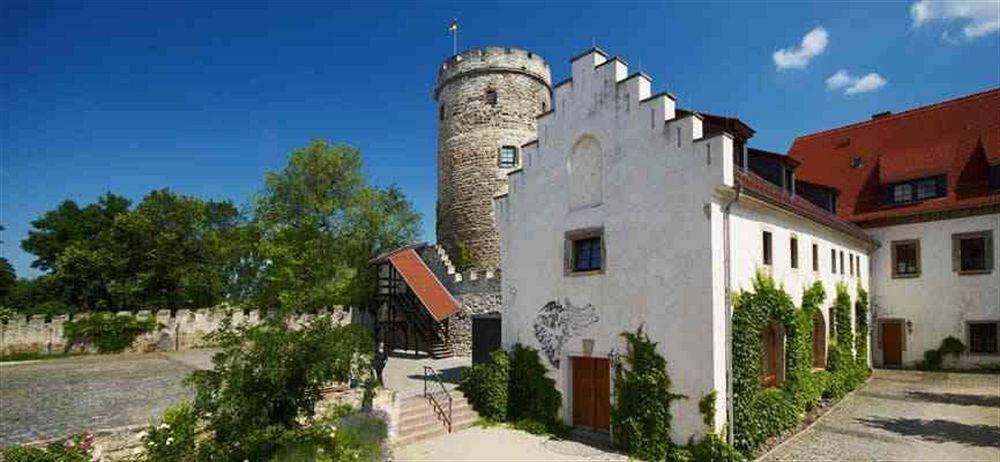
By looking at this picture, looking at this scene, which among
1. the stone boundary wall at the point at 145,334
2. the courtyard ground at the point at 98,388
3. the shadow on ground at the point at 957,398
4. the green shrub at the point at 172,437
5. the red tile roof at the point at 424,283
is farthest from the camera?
the stone boundary wall at the point at 145,334

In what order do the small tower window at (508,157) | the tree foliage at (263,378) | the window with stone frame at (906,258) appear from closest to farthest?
the tree foliage at (263,378)
the window with stone frame at (906,258)
the small tower window at (508,157)

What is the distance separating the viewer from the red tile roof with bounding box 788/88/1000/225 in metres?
22.6

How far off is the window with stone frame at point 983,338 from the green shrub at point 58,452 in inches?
1201

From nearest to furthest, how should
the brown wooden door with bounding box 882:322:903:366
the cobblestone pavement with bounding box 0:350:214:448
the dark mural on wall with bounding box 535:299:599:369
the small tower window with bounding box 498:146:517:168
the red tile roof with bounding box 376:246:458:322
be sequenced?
the cobblestone pavement with bounding box 0:350:214:448 < the dark mural on wall with bounding box 535:299:599:369 < the brown wooden door with bounding box 882:322:903:366 < the red tile roof with bounding box 376:246:458:322 < the small tower window with bounding box 498:146:517:168

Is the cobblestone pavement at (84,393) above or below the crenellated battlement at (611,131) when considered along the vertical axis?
below

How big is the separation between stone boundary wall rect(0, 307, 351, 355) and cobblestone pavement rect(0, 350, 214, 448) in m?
2.66

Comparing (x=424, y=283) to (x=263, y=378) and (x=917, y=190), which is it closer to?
(x=263, y=378)

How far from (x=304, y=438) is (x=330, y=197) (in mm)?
28650

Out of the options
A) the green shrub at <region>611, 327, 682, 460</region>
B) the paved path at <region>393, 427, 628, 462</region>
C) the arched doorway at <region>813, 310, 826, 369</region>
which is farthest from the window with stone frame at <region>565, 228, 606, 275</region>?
the arched doorway at <region>813, 310, 826, 369</region>

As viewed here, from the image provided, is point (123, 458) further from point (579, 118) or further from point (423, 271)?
point (423, 271)

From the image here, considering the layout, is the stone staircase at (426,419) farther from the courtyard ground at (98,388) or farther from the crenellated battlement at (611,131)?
the crenellated battlement at (611,131)

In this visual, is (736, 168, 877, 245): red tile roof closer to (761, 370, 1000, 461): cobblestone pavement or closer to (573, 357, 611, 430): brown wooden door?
(573, 357, 611, 430): brown wooden door

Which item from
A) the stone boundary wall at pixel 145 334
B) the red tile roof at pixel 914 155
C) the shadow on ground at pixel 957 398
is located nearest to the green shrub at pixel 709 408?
the shadow on ground at pixel 957 398

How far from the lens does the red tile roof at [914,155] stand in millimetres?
22641
